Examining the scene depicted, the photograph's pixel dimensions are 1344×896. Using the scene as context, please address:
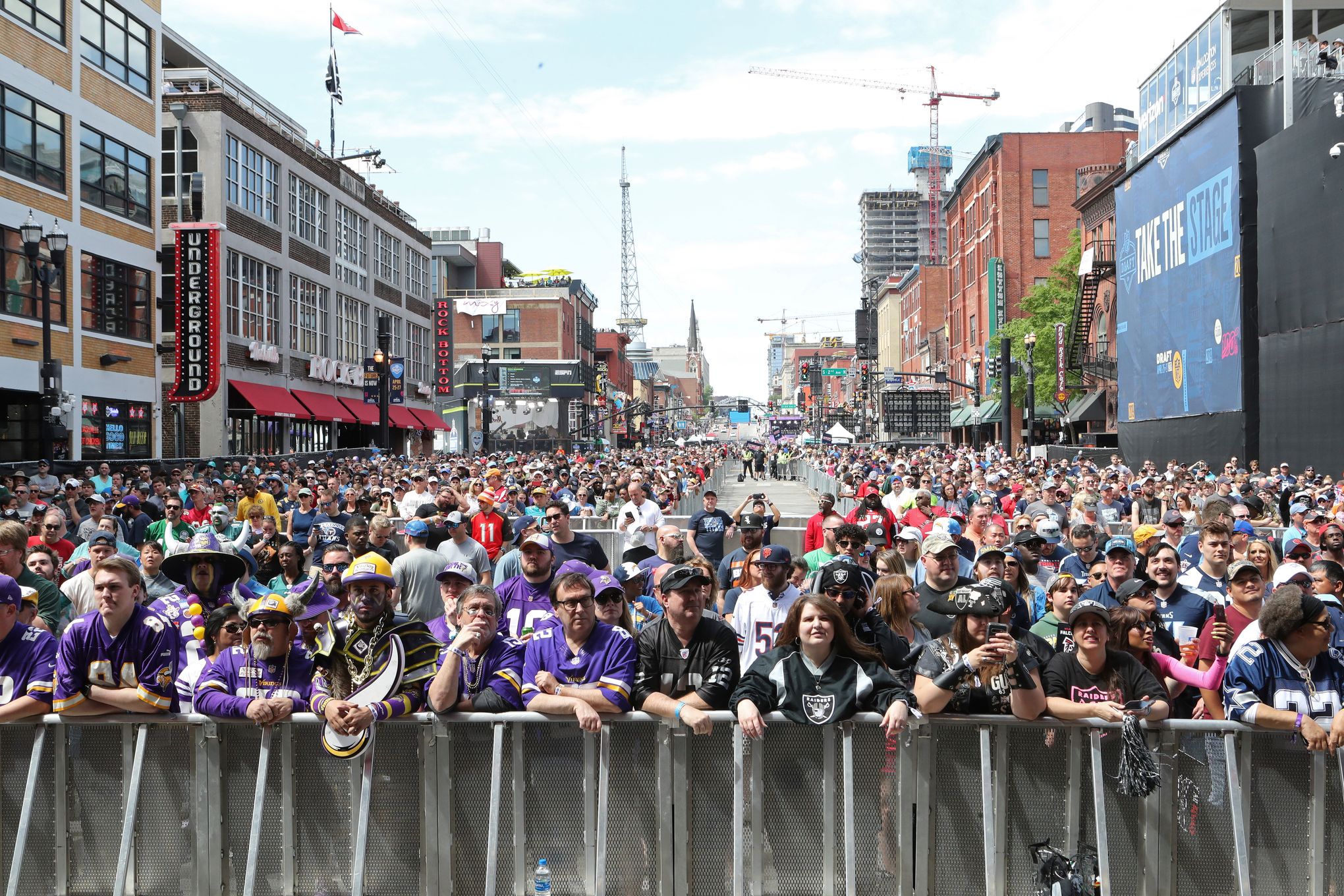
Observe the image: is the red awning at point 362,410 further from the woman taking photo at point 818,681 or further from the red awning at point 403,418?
the woman taking photo at point 818,681

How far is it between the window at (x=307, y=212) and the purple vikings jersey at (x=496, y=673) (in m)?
45.9

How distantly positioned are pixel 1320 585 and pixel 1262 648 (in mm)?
2664

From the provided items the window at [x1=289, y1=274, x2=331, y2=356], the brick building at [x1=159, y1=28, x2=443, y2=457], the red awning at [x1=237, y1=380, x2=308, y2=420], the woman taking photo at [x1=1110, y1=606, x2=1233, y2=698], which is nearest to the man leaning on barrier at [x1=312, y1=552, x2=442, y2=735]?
the woman taking photo at [x1=1110, y1=606, x2=1233, y2=698]

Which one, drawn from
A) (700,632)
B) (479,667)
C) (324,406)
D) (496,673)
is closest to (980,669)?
(700,632)

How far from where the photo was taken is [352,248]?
57.8 meters

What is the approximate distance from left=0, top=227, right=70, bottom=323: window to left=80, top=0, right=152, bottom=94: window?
6.46 meters

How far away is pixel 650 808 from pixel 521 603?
9.07 feet

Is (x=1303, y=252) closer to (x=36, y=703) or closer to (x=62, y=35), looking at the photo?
(x=36, y=703)

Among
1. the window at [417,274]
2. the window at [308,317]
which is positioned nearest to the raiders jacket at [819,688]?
the window at [308,317]

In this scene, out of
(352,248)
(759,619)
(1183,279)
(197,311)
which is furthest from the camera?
(352,248)

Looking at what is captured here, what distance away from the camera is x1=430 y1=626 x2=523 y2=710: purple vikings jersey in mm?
5574

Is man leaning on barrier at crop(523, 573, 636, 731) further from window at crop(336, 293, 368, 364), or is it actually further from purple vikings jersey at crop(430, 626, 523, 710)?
window at crop(336, 293, 368, 364)

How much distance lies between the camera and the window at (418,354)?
222 feet

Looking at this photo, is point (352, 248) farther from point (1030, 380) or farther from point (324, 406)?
point (1030, 380)
